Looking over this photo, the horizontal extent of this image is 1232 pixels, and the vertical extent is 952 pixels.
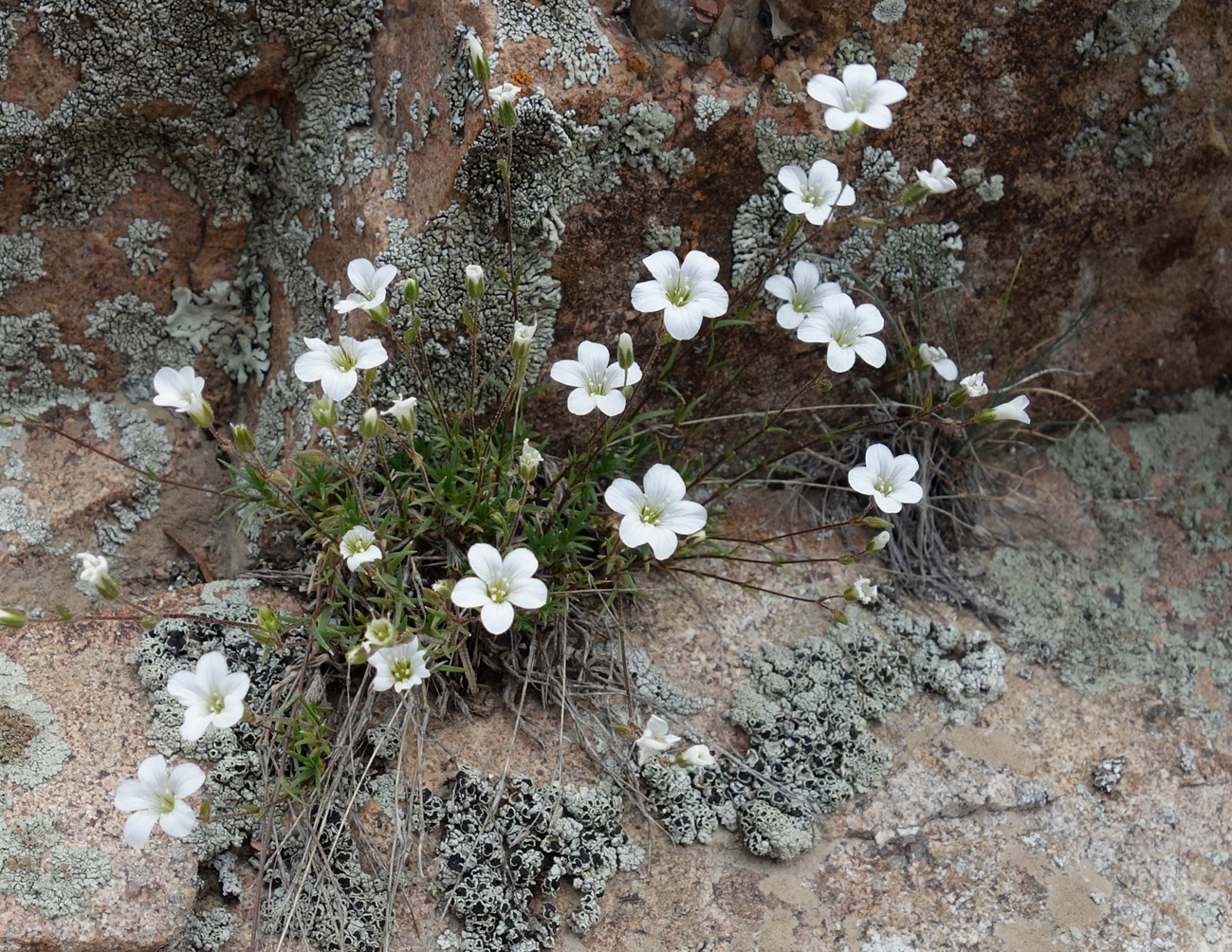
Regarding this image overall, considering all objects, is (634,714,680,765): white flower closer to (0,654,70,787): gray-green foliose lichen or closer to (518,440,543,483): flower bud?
(518,440,543,483): flower bud

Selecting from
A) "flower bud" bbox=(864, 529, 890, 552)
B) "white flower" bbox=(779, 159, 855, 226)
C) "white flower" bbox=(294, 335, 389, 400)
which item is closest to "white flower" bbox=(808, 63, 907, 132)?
"white flower" bbox=(779, 159, 855, 226)

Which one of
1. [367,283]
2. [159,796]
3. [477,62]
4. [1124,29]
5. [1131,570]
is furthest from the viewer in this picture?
[1131,570]

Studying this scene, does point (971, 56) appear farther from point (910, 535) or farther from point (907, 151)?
point (910, 535)

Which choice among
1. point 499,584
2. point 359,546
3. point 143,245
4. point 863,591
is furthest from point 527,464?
point 143,245

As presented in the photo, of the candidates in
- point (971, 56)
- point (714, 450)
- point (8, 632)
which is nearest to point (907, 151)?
point (971, 56)

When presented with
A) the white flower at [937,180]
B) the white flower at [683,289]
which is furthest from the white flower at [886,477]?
the white flower at [937,180]

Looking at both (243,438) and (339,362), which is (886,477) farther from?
(243,438)

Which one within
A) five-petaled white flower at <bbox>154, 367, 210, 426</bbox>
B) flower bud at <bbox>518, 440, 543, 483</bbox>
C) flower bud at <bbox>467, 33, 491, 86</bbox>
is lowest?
flower bud at <bbox>518, 440, 543, 483</bbox>
